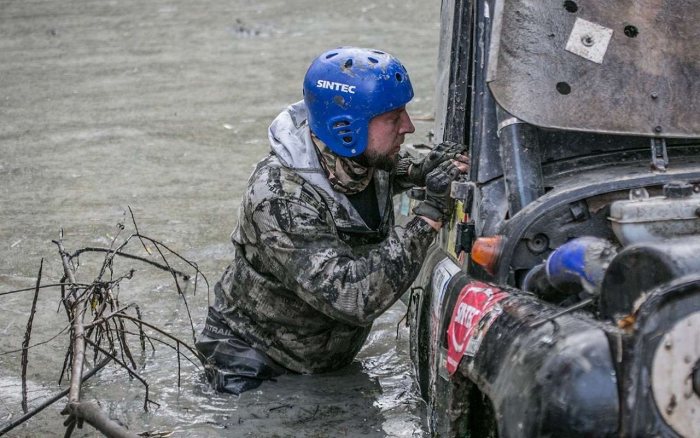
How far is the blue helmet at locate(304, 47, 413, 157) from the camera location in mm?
4059

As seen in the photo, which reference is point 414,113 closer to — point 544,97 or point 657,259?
point 544,97

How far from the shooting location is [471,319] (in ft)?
9.95

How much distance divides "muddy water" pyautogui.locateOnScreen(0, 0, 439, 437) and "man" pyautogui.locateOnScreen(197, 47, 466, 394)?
0.22 meters

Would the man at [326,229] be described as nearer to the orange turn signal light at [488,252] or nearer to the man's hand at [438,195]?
the man's hand at [438,195]

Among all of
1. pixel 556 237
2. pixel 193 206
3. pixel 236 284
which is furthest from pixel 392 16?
pixel 556 237

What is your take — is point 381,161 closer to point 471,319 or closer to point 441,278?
point 441,278

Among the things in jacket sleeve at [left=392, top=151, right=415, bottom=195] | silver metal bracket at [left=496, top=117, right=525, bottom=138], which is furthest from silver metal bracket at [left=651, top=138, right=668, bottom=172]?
jacket sleeve at [left=392, top=151, right=415, bottom=195]

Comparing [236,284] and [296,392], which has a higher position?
[236,284]

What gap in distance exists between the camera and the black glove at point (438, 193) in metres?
3.84

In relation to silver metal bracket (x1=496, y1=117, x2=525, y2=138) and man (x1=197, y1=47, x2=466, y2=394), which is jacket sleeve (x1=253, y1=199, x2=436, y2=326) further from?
silver metal bracket (x1=496, y1=117, x2=525, y2=138)

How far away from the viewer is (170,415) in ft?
14.4

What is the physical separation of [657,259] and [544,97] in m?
1.17

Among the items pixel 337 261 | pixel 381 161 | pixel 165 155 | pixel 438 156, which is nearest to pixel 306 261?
pixel 337 261

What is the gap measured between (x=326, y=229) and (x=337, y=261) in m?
0.17
